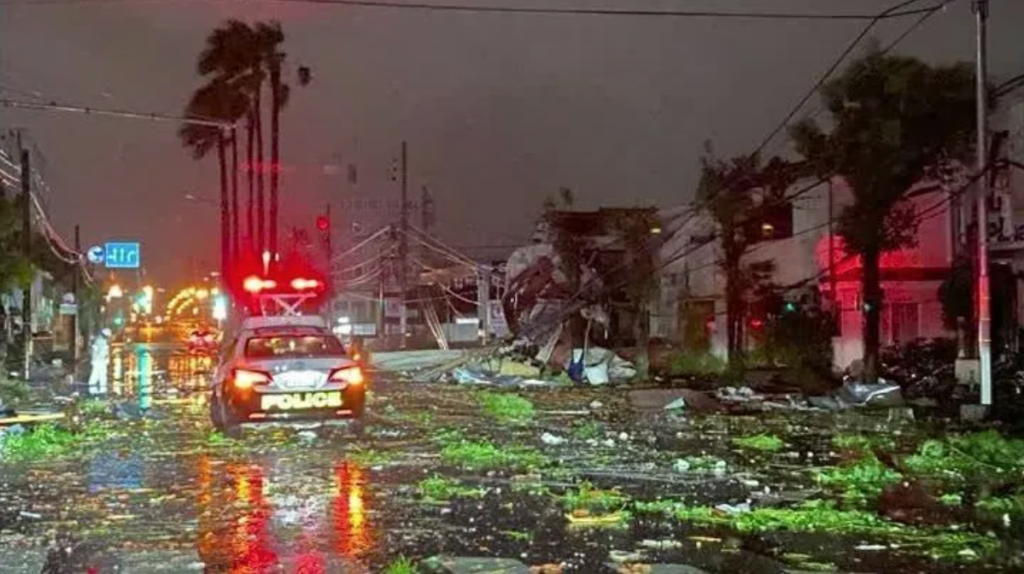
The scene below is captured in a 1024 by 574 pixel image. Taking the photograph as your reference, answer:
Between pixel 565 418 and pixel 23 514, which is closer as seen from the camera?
pixel 23 514

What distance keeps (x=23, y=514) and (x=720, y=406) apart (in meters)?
16.1

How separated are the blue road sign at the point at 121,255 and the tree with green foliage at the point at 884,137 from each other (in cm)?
3901

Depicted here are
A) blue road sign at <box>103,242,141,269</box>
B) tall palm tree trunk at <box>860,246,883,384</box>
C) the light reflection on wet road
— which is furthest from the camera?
blue road sign at <box>103,242,141,269</box>

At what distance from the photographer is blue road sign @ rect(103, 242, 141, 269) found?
59500 millimetres

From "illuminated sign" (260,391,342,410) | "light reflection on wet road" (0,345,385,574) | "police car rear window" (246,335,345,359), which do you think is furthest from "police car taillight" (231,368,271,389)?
"light reflection on wet road" (0,345,385,574)

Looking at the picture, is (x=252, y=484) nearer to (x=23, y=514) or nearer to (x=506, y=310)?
(x=23, y=514)

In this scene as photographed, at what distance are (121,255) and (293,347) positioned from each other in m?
44.1

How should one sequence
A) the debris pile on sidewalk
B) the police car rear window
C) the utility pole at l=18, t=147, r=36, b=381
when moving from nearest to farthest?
1. the police car rear window
2. the debris pile on sidewalk
3. the utility pole at l=18, t=147, r=36, b=381

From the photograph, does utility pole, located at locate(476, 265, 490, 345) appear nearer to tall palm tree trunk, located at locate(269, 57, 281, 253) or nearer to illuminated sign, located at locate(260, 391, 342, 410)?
tall palm tree trunk, located at locate(269, 57, 281, 253)

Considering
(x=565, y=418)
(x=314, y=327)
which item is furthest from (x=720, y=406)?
(x=314, y=327)

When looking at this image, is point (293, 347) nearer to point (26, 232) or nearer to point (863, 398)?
point (863, 398)

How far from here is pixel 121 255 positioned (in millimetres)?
60094

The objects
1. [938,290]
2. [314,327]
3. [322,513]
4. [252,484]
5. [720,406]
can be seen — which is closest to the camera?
[322,513]

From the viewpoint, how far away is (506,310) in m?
42.7
